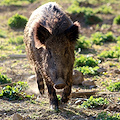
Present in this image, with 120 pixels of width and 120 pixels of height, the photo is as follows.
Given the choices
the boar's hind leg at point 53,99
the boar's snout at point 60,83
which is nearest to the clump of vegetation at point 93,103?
the boar's hind leg at point 53,99

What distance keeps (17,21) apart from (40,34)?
884 cm

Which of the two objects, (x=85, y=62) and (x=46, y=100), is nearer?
(x=46, y=100)

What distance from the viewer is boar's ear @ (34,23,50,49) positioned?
198 inches

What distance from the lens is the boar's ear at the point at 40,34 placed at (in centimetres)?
503

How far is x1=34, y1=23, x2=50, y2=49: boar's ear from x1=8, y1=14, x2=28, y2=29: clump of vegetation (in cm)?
844

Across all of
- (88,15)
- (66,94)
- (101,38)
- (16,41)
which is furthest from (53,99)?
(88,15)

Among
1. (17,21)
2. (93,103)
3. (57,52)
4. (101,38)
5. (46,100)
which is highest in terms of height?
(57,52)

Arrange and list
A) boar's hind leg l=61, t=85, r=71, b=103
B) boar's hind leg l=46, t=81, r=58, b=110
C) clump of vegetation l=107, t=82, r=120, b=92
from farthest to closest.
A: clump of vegetation l=107, t=82, r=120, b=92
boar's hind leg l=61, t=85, r=71, b=103
boar's hind leg l=46, t=81, r=58, b=110

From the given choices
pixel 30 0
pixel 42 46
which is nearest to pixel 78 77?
pixel 42 46

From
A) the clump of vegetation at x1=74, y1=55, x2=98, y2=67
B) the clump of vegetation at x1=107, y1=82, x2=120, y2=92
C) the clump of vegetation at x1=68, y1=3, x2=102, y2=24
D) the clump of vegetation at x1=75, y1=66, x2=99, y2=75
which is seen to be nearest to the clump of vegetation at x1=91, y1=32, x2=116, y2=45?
the clump of vegetation at x1=68, y1=3, x2=102, y2=24

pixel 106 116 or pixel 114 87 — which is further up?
pixel 106 116

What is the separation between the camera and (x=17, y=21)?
13.6 m

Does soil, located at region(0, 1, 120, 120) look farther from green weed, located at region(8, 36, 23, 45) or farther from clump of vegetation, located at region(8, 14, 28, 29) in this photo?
clump of vegetation, located at region(8, 14, 28, 29)

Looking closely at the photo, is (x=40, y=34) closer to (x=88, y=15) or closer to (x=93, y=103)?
(x=93, y=103)
